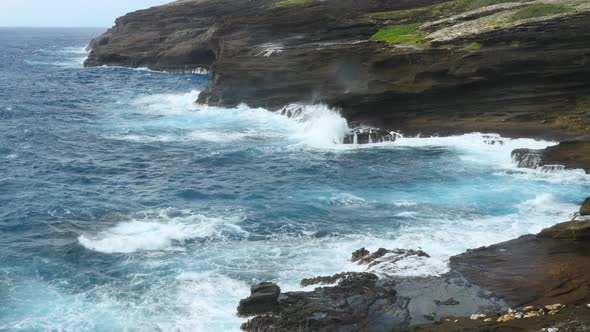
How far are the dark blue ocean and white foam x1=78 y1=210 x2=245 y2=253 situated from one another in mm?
99

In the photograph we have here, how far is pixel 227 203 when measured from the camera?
111 feet

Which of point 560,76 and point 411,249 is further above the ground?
point 560,76

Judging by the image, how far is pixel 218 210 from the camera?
107ft

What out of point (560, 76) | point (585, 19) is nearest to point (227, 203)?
point (560, 76)

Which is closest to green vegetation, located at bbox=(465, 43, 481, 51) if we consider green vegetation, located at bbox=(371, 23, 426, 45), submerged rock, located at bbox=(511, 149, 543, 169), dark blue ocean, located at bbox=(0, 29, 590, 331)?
green vegetation, located at bbox=(371, 23, 426, 45)

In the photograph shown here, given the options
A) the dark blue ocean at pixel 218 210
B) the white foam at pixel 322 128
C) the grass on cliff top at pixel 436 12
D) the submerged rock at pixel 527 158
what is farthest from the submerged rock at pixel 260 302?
the grass on cliff top at pixel 436 12

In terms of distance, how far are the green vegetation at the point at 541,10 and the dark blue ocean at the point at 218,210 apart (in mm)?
11962

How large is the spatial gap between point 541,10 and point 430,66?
10.3 m

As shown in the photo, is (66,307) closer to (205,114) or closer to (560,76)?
(560,76)

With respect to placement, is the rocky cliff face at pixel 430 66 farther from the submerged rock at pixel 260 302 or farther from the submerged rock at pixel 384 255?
the submerged rock at pixel 260 302

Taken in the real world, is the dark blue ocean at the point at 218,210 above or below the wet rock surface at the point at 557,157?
below

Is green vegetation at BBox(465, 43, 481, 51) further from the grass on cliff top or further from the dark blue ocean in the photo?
the grass on cliff top

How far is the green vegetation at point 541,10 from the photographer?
48.0 metres

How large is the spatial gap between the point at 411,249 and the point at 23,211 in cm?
2088
